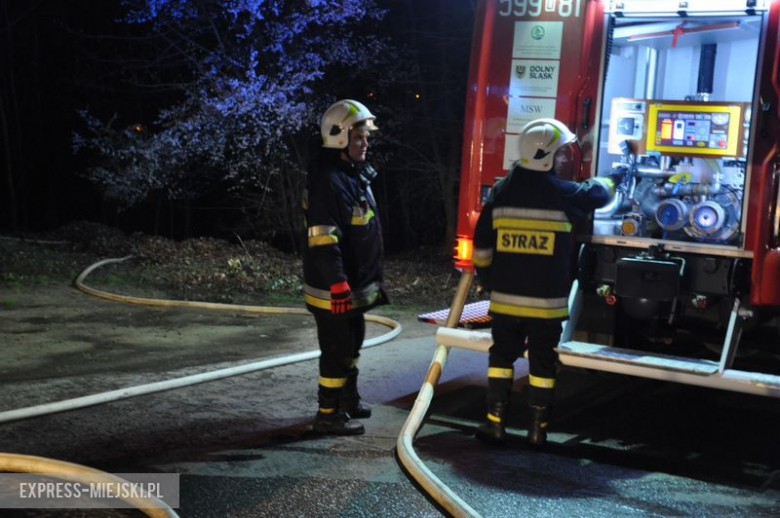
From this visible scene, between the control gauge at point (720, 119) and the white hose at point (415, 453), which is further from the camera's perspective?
the control gauge at point (720, 119)

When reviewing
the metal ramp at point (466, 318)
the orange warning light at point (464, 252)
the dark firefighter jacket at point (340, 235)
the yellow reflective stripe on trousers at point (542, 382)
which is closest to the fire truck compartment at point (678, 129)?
the orange warning light at point (464, 252)

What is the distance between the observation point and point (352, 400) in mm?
5223

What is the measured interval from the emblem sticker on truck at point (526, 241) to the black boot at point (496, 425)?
2.92ft

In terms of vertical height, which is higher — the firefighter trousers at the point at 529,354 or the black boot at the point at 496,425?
the firefighter trousers at the point at 529,354

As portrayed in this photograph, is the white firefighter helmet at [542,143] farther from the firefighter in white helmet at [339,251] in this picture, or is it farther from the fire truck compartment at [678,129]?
the firefighter in white helmet at [339,251]

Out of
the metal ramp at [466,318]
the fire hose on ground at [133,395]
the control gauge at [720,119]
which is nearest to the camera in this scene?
the fire hose on ground at [133,395]

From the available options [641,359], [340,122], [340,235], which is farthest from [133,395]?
[641,359]

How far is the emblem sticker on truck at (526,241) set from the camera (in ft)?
15.5

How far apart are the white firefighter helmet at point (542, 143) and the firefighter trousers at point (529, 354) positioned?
884 millimetres

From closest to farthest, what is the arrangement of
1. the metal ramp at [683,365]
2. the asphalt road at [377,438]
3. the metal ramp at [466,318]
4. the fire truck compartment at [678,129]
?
the asphalt road at [377,438]
the metal ramp at [683,365]
the fire truck compartment at [678,129]
the metal ramp at [466,318]

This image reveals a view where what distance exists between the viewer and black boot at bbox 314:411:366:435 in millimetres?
4859

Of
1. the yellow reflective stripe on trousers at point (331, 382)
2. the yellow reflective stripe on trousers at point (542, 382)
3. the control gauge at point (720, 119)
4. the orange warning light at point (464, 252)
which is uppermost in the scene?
the control gauge at point (720, 119)

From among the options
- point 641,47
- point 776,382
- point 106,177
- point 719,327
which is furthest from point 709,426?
point 106,177

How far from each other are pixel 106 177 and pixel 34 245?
10.2 feet
